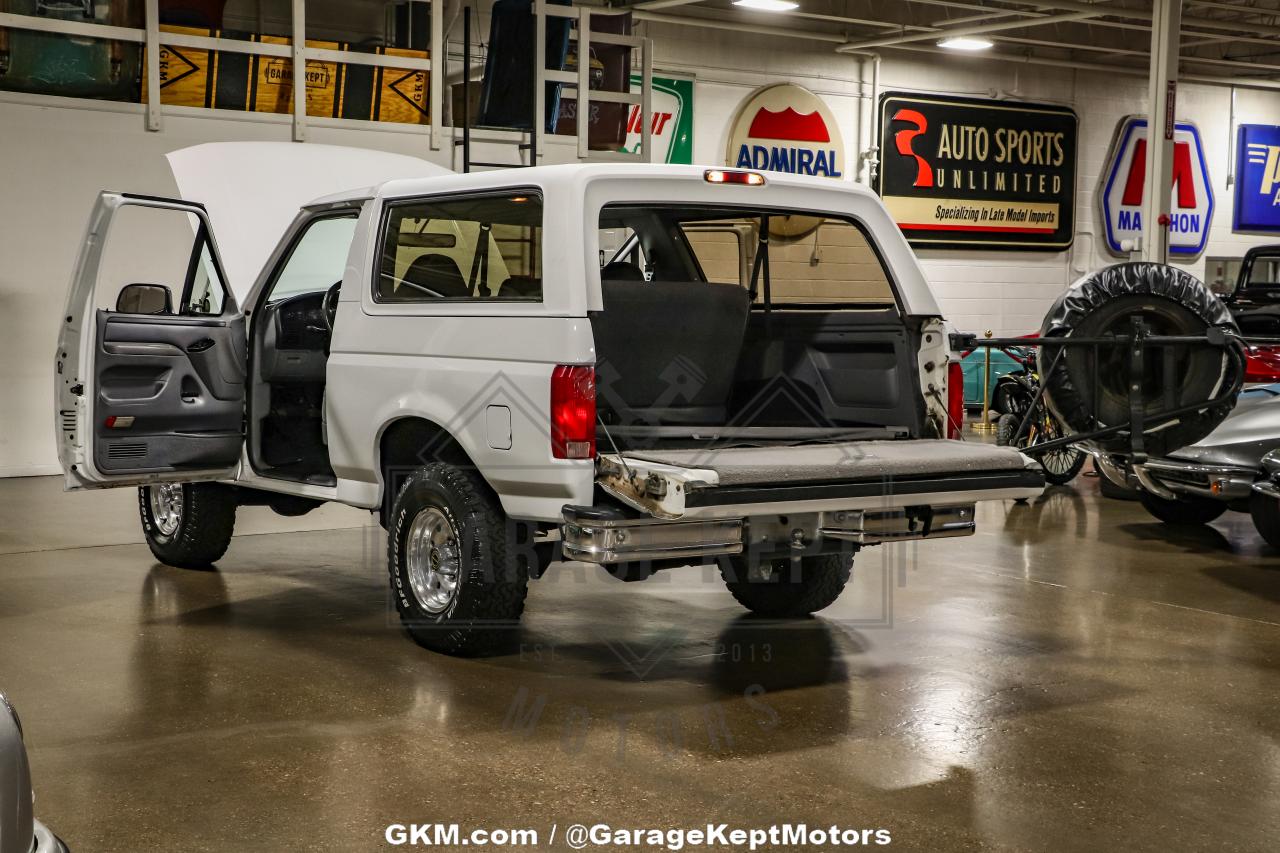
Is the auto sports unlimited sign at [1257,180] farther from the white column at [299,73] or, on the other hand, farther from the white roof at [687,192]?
the white roof at [687,192]

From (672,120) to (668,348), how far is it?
46.6 ft

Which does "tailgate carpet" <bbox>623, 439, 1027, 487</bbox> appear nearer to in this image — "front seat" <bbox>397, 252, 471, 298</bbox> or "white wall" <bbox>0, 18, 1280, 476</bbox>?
"front seat" <bbox>397, 252, 471, 298</bbox>

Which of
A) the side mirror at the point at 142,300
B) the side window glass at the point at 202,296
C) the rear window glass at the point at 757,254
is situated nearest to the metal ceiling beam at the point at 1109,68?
the side window glass at the point at 202,296

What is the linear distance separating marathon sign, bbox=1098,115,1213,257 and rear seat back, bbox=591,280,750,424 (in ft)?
63.1

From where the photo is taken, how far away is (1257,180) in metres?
→ 25.2

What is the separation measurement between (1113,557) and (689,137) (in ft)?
40.9

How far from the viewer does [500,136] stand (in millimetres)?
12648

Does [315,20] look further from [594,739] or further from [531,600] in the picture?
[594,739]

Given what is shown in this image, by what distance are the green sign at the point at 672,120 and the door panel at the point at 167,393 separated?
13016mm

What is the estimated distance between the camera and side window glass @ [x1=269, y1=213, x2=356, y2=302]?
7.03 meters

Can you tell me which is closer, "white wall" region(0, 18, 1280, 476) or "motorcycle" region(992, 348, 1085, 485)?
"white wall" region(0, 18, 1280, 476)

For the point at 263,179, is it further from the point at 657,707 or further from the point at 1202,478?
the point at 1202,478

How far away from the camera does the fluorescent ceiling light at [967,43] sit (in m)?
20.5

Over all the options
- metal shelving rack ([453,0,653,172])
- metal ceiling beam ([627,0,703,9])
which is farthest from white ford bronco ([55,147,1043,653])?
metal ceiling beam ([627,0,703,9])
